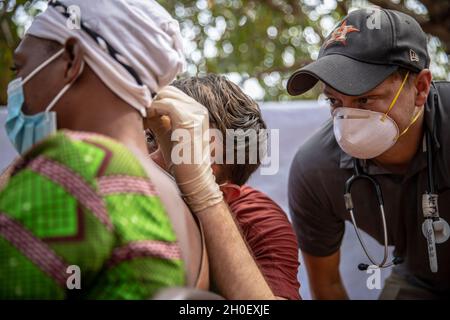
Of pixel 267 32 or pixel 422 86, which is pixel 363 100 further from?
pixel 267 32

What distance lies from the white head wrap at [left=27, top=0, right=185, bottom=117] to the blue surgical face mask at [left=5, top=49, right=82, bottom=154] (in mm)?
78

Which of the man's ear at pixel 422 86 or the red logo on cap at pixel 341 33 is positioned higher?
the red logo on cap at pixel 341 33

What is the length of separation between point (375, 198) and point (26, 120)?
1875 millimetres

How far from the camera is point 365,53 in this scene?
2957 mm

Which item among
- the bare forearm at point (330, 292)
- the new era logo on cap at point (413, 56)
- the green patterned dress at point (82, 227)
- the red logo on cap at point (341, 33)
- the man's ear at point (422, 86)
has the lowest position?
the bare forearm at point (330, 292)

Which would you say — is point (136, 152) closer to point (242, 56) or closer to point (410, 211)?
point (410, 211)

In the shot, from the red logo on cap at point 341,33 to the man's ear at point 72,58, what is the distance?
5.20 feet

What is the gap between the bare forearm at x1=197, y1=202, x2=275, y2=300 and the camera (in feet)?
6.48

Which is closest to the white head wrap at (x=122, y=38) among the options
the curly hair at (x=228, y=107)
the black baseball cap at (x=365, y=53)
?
the curly hair at (x=228, y=107)

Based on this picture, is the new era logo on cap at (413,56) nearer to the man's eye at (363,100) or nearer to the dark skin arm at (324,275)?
the man's eye at (363,100)

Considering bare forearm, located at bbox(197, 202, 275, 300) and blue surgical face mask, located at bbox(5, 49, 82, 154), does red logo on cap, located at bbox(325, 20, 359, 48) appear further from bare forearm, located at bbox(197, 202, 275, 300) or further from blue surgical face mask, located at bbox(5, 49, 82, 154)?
blue surgical face mask, located at bbox(5, 49, 82, 154)

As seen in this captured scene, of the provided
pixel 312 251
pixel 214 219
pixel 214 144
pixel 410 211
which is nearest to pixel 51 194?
pixel 214 219

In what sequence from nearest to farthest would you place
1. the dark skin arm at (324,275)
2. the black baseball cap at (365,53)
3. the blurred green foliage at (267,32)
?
the black baseball cap at (365,53) < the dark skin arm at (324,275) < the blurred green foliage at (267,32)

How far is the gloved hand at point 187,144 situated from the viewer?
2.04 metres
